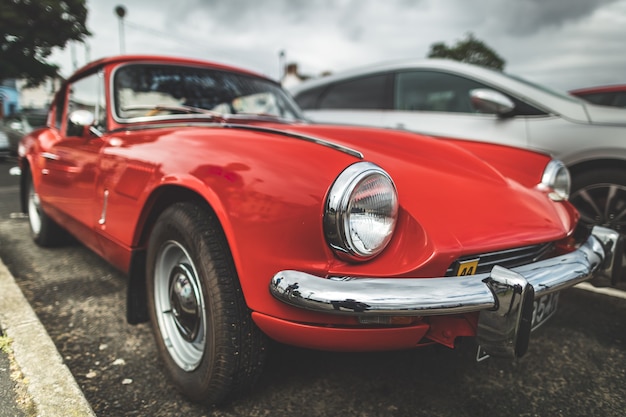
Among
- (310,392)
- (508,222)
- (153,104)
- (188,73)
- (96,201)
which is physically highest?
(188,73)

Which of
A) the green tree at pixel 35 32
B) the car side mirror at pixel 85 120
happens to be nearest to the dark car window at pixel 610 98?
the car side mirror at pixel 85 120

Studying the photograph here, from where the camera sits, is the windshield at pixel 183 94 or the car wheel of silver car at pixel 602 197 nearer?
the windshield at pixel 183 94

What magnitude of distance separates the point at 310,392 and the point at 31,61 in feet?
62.1

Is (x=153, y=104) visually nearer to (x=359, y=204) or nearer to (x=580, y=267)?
(x=359, y=204)

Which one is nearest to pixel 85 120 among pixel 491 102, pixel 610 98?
pixel 491 102

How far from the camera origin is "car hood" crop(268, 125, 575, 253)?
1.35 meters

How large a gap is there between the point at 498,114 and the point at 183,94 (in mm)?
2292

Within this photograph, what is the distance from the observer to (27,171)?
12.3 ft

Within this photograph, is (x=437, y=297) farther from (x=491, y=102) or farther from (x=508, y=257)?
(x=491, y=102)

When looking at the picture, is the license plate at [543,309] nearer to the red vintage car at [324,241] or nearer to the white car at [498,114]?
the red vintage car at [324,241]

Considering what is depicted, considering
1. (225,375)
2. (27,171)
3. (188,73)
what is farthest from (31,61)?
(225,375)

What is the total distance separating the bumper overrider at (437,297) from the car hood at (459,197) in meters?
0.14

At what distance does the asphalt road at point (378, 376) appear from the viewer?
154 cm

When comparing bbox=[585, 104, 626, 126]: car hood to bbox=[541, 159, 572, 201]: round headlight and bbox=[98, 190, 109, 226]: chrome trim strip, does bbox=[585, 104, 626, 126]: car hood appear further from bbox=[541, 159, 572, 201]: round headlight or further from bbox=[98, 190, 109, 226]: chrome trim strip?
bbox=[98, 190, 109, 226]: chrome trim strip
